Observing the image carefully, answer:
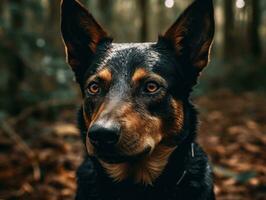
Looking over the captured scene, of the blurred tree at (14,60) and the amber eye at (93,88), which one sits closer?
the amber eye at (93,88)

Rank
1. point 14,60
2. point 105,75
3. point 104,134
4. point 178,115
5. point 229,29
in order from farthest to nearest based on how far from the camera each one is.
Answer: point 229,29 < point 14,60 < point 178,115 < point 105,75 < point 104,134

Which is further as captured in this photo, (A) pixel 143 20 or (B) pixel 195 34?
(A) pixel 143 20

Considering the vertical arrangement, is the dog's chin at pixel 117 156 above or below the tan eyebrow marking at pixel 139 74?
below

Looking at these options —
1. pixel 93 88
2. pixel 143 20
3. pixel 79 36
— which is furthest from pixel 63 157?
pixel 143 20

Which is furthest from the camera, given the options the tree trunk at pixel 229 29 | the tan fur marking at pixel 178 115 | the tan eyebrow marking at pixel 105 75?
the tree trunk at pixel 229 29

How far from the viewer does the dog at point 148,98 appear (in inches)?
172

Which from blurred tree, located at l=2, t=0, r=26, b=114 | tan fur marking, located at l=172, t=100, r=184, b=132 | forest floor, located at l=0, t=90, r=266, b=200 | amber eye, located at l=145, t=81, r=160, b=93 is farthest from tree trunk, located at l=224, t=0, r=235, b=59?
amber eye, located at l=145, t=81, r=160, b=93

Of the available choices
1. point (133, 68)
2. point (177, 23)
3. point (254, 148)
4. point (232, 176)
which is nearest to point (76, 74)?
point (133, 68)

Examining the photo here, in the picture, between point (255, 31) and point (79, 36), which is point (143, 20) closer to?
point (255, 31)

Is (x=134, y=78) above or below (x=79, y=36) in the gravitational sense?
below

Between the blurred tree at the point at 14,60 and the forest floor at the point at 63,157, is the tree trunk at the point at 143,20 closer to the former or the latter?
the blurred tree at the point at 14,60

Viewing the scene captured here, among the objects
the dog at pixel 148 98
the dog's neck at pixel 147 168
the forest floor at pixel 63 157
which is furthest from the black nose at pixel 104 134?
the forest floor at pixel 63 157

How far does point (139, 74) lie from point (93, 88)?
491 mm

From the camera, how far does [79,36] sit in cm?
508
